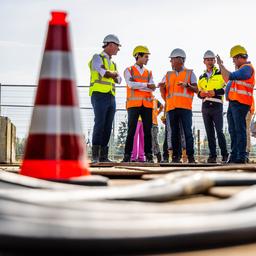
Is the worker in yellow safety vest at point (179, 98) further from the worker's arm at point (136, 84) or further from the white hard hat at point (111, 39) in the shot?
the white hard hat at point (111, 39)

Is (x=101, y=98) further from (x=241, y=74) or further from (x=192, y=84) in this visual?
(x=241, y=74)

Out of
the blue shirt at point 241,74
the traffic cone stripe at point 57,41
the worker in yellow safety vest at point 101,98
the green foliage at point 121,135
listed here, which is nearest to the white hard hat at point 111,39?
the worker in yellow safety vest at point 101,98

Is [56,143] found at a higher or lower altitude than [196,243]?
higher

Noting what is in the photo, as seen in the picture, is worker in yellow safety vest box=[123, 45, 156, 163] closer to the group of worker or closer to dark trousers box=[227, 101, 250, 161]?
the group of worker

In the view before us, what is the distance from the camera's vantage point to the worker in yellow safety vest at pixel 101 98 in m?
8.11

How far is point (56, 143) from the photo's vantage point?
101 inches

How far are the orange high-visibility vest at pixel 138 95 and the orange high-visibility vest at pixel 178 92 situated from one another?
0.39 meters

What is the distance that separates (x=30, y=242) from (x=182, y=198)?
0.90m

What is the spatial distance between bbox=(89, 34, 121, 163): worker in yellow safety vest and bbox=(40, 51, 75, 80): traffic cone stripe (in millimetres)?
5249

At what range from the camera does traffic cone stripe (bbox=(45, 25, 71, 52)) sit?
9.30 feet

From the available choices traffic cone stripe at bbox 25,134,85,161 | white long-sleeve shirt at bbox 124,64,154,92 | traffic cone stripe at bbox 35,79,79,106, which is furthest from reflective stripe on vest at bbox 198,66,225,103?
traffic cone stripe at bbox 25,134,85,161

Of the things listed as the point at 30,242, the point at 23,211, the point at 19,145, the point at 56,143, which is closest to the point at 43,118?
the point at 56,143

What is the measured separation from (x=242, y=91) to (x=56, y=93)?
20.6ft

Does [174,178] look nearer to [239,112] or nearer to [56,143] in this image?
[56,143]
